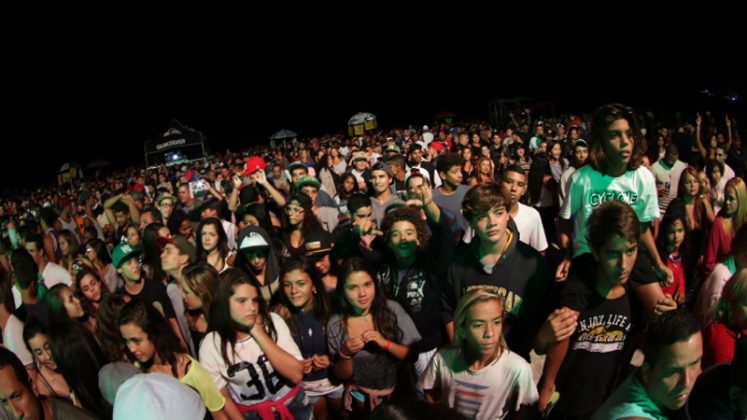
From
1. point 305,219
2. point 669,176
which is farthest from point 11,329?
point 669,176

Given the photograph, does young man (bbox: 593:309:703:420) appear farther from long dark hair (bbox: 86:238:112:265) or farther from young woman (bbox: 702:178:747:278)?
long dark hair (bbox: 86:238:112:265)

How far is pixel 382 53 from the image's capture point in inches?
1816

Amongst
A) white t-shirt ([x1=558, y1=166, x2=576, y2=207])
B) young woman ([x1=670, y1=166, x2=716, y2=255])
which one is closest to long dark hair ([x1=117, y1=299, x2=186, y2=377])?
white t-shirt ([x1=558, y1=166, x2=576, y2=207])

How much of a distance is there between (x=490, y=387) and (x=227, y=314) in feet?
4.93

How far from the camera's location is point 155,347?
288 cm

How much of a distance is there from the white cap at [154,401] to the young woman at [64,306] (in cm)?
219

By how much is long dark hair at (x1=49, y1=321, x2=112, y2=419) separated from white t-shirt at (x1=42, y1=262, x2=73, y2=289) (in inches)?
105

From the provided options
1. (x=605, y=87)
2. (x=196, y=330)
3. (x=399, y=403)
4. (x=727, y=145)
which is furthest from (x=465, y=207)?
(x=605, y=87)

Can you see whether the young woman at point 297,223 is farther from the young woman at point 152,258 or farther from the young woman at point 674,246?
the young woman at point 674,246

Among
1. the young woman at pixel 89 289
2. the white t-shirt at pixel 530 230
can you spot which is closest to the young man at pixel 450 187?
the white t-shirt at pixel 530 230

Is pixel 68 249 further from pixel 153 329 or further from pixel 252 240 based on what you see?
pixel 153 329

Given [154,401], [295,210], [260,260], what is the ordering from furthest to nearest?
1. [295,210]
2. [260,260]
3. [154,401]

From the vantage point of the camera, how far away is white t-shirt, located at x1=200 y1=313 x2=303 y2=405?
114 inches

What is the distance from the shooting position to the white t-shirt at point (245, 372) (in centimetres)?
290
